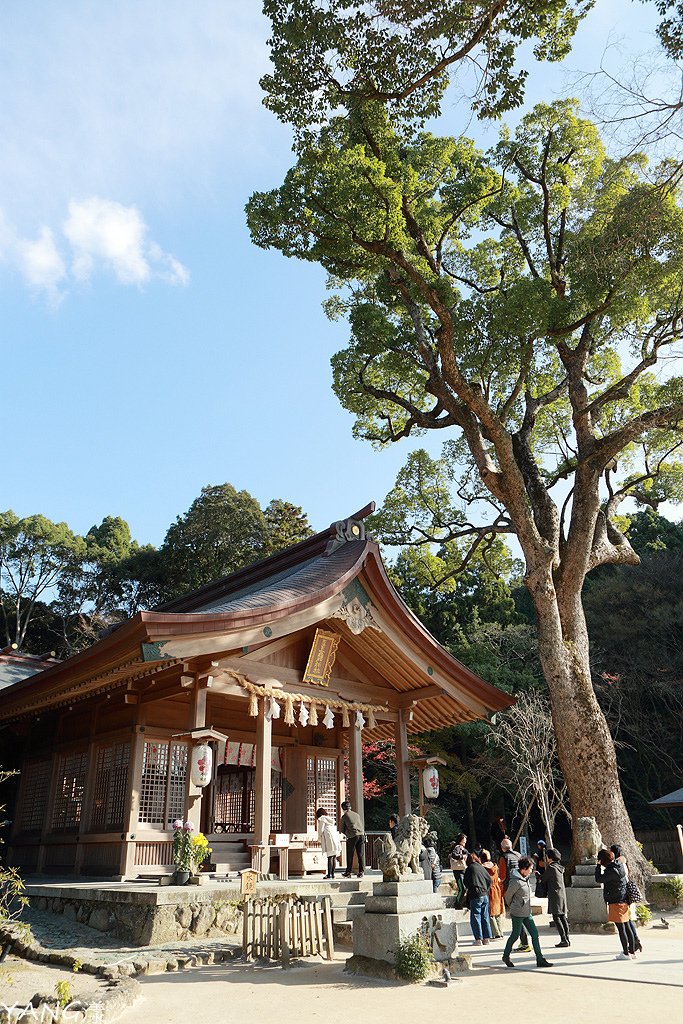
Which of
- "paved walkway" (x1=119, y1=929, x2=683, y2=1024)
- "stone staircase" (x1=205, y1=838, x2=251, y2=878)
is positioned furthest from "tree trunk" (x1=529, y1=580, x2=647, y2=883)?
"stone staircase" (x1=205, y1=838, x2=251, y2=878)

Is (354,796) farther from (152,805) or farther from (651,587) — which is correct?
(651,587)

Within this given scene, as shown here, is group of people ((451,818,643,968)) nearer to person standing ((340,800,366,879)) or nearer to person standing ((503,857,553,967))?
person standing ((503,857,553,967))

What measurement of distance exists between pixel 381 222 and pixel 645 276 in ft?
19.0

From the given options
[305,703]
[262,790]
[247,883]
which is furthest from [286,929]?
[305,703]

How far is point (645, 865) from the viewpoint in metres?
14.0

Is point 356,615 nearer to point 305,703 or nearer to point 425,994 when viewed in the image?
point 305,703

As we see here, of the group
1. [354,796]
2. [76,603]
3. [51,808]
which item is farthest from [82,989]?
[76,603]

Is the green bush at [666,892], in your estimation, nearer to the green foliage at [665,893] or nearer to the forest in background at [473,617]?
the green foliage at [665,893]

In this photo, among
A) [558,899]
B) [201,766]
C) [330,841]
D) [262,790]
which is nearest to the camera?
[558,899]

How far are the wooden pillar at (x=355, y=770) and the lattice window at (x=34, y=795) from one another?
6717 mm

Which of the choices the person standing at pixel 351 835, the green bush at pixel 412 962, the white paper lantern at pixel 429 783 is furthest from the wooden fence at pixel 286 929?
the white paper lantern at pixel 429 783

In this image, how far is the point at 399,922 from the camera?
301 inches

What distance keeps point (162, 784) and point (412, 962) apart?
714cm

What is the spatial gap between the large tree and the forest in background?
334cm
